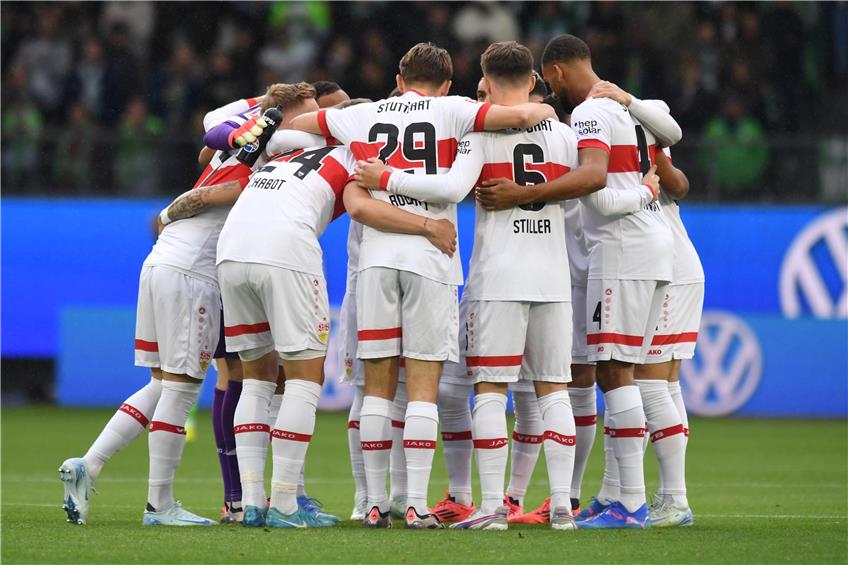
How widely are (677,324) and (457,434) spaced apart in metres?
1.44

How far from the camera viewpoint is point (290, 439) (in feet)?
23.1

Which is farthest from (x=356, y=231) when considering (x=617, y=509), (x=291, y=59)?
(x=291, y=59)

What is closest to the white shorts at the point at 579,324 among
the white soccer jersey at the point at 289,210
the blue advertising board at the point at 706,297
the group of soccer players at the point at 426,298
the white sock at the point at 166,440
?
the group of soccer players at the point at 426,298

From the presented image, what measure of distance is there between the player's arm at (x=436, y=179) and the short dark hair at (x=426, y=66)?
410mm

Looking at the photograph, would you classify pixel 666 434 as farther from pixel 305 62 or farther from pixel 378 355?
pixel 305 62

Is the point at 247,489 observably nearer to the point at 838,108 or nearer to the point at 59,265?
the point at 59,265

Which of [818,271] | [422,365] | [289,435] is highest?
[818,271]

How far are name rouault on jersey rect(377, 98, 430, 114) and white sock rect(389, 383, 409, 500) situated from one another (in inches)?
65.7

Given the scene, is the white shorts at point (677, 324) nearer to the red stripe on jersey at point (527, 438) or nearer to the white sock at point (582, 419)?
the white sock at point (582, 419)

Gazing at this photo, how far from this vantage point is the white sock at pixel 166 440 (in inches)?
294

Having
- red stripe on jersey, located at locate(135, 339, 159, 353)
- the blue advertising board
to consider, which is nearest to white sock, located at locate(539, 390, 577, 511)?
red stripe on jersey, located at locate(135, 339, 159, 353)

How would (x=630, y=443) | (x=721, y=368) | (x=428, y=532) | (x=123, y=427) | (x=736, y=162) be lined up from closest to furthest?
(x=428, y=532) < (x=630, y=443) < (x=123, y=427) < (x=721, y=368) < (x=736, y=162)

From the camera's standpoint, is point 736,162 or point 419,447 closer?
point 419,447

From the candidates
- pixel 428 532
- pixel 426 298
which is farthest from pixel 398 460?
pixel 426 298
